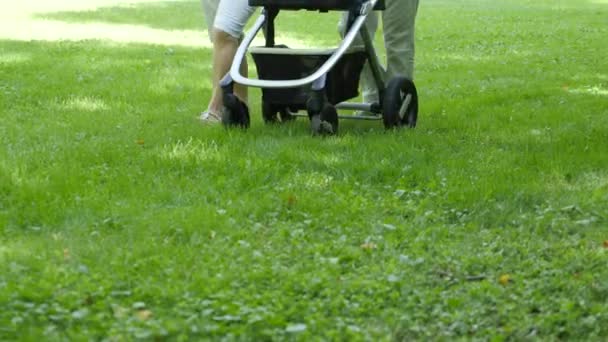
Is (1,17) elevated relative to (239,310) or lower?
lower

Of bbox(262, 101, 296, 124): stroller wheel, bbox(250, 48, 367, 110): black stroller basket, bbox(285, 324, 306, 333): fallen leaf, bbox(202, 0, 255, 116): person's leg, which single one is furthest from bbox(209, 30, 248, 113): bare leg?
bbox(285, 324, 306, 333): fallen leaf

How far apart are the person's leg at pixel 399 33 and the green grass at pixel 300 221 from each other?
0.40 m

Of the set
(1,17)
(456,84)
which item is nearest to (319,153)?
(456,84)

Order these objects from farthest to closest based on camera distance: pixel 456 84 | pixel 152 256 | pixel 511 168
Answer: pixel 456 84
pixel 511 168
pixel 152 256

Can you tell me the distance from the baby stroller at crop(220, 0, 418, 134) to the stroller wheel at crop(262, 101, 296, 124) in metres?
0.06

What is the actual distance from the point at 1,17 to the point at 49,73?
651 centimetres

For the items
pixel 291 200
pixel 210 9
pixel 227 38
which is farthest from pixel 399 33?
pixel 291 200

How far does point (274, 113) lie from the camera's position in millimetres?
6699

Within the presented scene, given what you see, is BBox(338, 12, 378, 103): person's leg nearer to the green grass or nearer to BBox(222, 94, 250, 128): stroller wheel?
the green grass

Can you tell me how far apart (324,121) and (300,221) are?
1700 millimetres

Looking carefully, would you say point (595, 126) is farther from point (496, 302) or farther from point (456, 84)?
point (496, 302)

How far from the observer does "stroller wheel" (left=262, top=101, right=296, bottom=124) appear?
21.7ft

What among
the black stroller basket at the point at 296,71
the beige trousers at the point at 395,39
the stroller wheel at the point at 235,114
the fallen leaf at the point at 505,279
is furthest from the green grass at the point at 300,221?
the beige trousers at the point at 395,39

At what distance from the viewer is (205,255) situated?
396 cm
